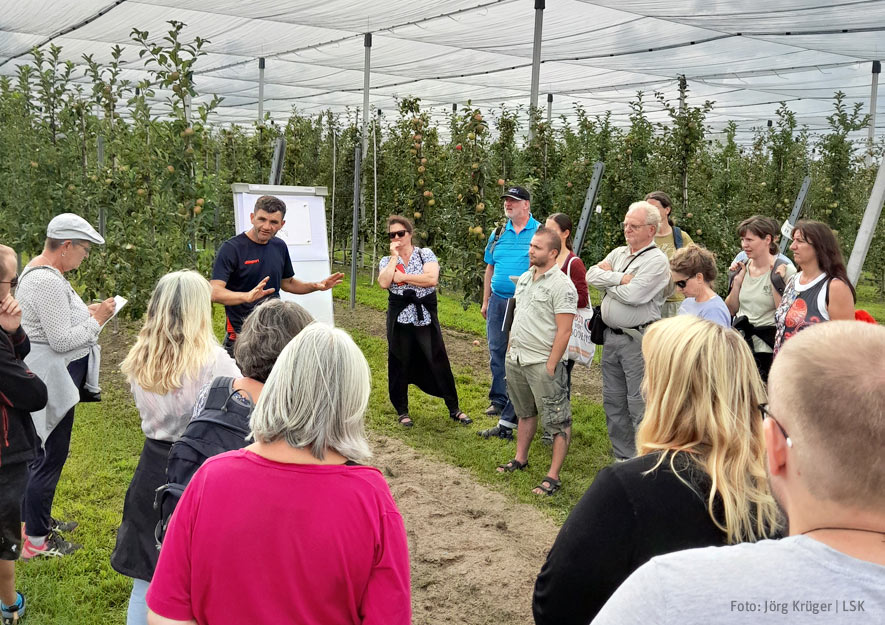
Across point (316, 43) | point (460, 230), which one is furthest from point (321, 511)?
point (316, 43)

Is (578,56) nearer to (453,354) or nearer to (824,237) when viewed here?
(453,354)

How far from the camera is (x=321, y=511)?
160cm

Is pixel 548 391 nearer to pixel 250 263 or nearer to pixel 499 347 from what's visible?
pixel 499 347

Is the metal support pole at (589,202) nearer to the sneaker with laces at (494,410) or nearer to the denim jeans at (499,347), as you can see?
the denim jeans at (499,347)

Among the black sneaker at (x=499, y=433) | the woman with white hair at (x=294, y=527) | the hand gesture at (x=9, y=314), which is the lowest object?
the black sneaker at (x=499, y=433)

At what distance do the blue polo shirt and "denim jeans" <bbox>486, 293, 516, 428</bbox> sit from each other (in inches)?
4.6

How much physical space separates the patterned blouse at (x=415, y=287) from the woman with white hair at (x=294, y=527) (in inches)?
165

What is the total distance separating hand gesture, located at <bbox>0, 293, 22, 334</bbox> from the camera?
10.2 ft

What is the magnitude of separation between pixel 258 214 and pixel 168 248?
2.61m

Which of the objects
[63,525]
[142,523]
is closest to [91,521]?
[63,525]

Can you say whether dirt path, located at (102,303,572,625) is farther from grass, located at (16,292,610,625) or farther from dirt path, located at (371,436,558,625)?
grass, located at (16,292,610,625)

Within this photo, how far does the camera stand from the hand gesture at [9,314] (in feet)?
10.2

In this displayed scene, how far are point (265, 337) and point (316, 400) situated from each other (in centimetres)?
61

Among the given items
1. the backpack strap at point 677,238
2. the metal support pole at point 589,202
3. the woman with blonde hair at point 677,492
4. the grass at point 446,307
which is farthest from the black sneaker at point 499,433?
the woman with blonde hair at point 677,492
